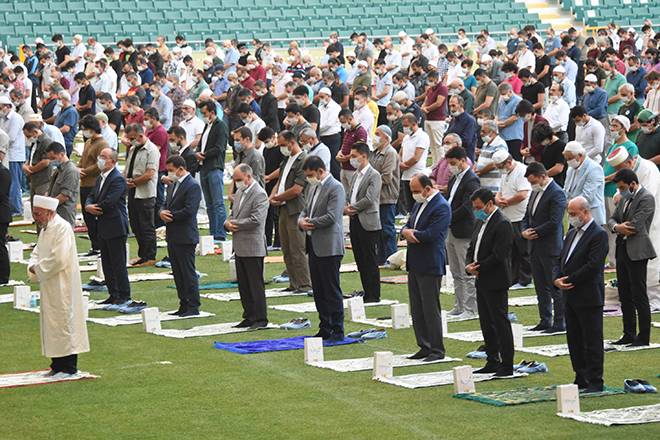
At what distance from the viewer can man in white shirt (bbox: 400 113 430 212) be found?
20.1 m

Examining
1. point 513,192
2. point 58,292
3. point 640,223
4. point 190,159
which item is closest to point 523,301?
point 513,192

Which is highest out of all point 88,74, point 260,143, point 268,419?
point 88,74

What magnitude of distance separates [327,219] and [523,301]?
3.26m

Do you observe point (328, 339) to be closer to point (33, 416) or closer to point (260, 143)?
point (33, 416)

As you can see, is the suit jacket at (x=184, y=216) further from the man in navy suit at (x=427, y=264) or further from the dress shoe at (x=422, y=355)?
the dress shoe at (x=422, y=355)

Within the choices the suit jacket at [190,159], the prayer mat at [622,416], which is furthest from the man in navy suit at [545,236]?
the suit jacket at [190,159]

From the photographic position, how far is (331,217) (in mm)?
15258

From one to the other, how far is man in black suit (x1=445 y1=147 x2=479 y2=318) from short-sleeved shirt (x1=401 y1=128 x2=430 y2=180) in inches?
141

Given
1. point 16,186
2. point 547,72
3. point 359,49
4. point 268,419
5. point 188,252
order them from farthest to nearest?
point 359,49, point 547,72, point 16,186, point 188,252, point 268,419

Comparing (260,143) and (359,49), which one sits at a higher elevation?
(359,49)

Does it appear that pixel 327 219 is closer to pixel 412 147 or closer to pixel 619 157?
pixel 619 157

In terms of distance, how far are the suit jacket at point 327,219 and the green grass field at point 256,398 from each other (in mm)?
995

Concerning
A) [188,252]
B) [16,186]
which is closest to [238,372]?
[188,252]

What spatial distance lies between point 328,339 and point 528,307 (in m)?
3.08
